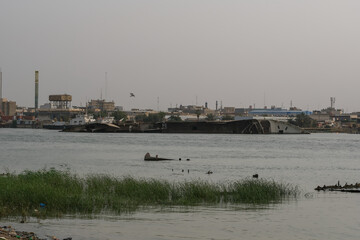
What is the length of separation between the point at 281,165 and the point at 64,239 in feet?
169

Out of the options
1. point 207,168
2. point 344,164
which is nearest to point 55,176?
point 207,168

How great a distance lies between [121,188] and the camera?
35375 millimetres

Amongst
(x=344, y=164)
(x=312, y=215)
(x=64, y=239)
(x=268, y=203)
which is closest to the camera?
(x=64, y=239)

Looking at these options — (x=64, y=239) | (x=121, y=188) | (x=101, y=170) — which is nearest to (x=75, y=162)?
(x=101, y=170)

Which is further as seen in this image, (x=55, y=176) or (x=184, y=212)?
(x=55, y=176)

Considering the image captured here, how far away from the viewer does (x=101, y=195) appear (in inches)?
1297

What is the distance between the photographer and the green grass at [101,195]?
1161 inches

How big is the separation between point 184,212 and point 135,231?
492cm

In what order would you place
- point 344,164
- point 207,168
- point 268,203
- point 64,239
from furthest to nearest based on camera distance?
point 344,164 → point 207,168 → point 268,203 → point 64,239

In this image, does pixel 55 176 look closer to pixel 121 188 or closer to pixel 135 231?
pixel 121 188

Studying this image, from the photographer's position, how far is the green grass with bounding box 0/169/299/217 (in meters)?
29.5

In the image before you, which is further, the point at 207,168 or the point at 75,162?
the point at 75,162

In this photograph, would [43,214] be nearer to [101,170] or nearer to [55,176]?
Result: [55,176]

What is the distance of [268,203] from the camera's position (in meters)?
35.7
